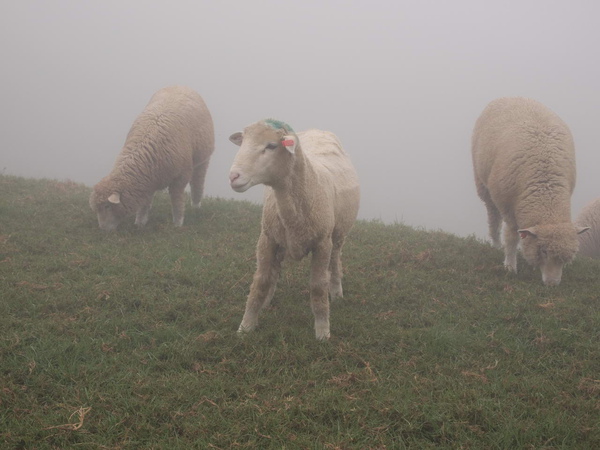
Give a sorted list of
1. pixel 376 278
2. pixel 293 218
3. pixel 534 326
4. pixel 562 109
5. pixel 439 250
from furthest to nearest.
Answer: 1. pixel 562 109
2. pixel 439 250
3. pixel 376 278
4. pixel 534 326
5. pixel 293 218

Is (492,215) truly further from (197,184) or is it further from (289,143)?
(289,143)

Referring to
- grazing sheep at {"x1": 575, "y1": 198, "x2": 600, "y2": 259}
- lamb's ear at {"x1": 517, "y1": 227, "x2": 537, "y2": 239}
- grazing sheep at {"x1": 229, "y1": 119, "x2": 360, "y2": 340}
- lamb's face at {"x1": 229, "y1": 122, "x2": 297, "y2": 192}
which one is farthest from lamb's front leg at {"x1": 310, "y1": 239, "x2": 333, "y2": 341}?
grazing sheep at {"x1": 575, "y1": 198, "x2": 600, "y2": 259}

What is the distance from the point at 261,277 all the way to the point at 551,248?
173 inches

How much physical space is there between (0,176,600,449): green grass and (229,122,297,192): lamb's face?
171cm

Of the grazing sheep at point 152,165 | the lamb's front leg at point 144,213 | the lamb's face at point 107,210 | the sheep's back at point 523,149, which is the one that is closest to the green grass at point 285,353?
the lamb's face at point 107,210

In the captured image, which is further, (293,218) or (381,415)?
(293,218)

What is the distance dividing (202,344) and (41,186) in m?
8.27

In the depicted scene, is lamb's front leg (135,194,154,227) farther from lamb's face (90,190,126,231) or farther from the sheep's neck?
the sheep's neck

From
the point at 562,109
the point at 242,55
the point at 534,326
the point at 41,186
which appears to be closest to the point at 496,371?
the point at 534,326

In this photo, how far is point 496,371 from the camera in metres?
4.91

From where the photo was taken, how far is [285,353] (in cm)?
504

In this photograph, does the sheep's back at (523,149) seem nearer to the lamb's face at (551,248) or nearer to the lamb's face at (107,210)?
the lamb's face at (551,248)

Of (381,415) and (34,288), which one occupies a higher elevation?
(34,288)

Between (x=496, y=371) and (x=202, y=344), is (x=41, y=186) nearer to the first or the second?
(x=202, y=344)
